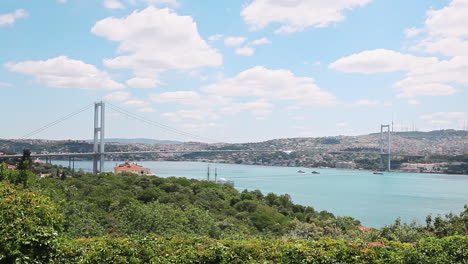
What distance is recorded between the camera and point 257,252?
4.08m

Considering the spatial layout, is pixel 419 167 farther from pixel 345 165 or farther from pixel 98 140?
pixel 98 140

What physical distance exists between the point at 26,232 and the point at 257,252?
2.03 m

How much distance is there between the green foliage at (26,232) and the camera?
3.27 meters

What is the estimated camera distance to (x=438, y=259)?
4.07 metres

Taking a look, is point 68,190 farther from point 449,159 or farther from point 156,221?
point 449,159

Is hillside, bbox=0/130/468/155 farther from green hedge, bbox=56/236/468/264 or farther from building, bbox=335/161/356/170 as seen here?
green hedge, bbox=56/236/468/264

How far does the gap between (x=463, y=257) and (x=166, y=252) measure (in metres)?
2.86

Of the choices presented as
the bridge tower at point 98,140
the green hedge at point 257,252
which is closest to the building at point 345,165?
the bridge tower at point 98,140

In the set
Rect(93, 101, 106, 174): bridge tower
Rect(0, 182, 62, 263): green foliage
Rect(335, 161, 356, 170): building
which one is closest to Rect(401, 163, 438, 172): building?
Rect(335, 161, 356, 170): building

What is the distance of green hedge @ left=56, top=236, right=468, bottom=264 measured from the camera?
12.7 feet

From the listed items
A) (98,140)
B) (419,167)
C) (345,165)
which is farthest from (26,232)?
(345,165)

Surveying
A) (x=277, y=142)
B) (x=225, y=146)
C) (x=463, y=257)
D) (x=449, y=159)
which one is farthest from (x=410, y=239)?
(x=277, y=142)

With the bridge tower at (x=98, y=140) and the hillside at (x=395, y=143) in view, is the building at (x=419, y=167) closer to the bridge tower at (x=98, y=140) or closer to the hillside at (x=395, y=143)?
the hillside at (x=395, y=143)

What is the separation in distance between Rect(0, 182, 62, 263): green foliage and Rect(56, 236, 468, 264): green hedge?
1.13ft
